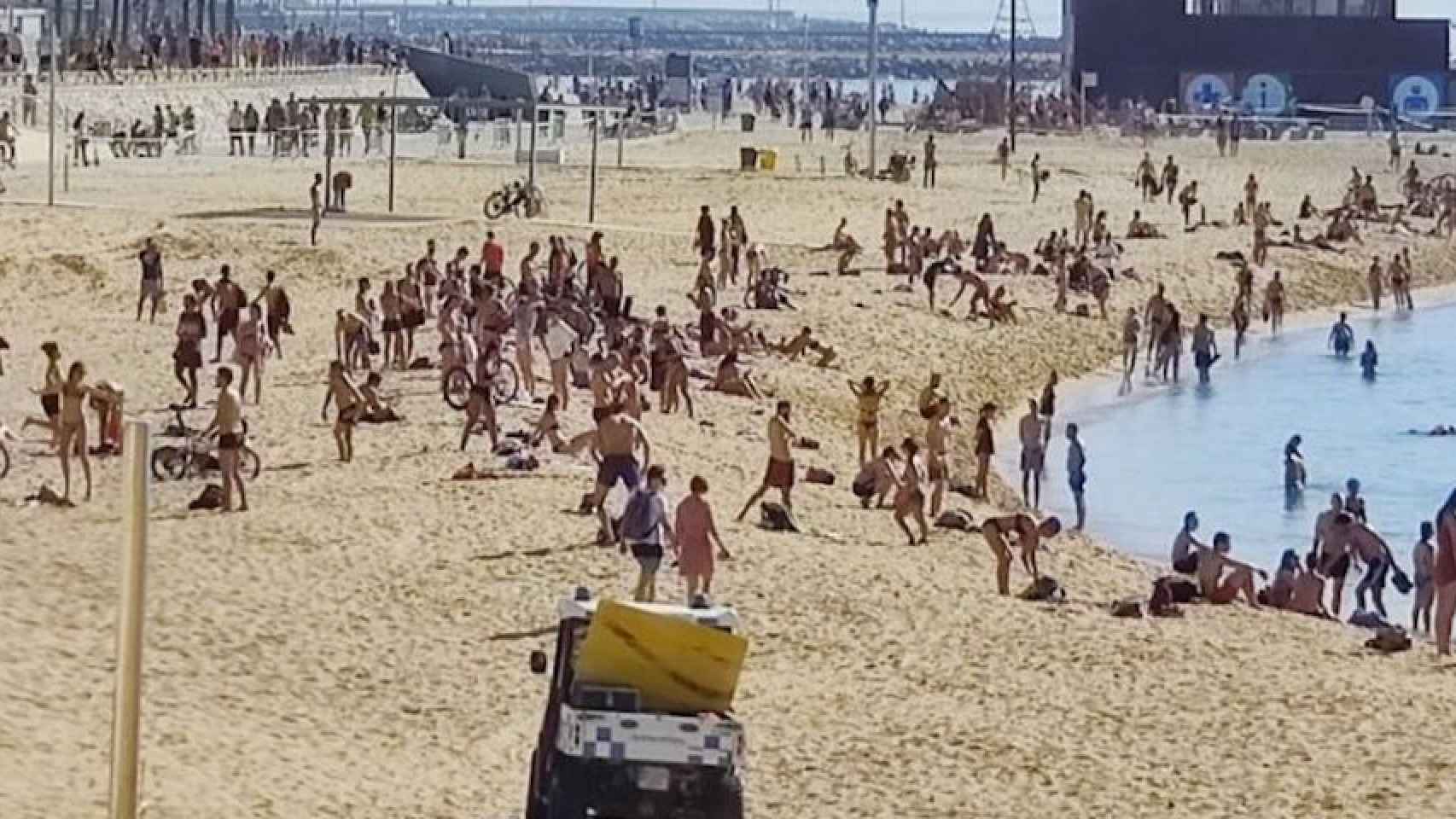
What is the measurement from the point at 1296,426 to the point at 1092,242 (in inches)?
444

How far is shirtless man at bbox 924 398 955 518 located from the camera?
22203 mm

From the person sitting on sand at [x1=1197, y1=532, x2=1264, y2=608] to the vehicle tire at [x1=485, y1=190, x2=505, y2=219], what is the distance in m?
20.5

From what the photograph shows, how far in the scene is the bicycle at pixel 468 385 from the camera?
2291 centimetres

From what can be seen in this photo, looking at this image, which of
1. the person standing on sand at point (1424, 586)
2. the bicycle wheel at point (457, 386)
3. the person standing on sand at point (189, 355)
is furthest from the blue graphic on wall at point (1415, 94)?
the person standing on sand at point (189, 355)

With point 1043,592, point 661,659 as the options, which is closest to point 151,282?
point 1043,592

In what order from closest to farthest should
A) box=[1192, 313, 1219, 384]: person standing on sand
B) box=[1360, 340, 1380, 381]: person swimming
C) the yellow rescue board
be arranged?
the yellow rescue board, box=[1192, 313, 1219, 384]: person standing on sand, box=[1360, 340, 1380, 381]: person swimming

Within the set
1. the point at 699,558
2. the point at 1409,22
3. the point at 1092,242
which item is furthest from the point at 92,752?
the point at 1409,22

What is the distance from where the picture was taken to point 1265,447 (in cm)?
3083

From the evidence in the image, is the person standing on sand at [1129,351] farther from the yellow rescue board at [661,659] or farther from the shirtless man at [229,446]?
the yellow rescue board at [661,659]

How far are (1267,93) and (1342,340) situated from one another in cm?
4024

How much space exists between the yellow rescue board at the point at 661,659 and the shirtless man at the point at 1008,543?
7734 millimetres

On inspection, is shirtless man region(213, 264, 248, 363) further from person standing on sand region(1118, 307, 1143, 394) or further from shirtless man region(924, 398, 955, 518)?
person standing on sand region(1118, 307, 1143, 394)

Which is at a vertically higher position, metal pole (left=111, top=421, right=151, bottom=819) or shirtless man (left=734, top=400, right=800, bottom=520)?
metal pole (left=111, top=421, right=151, bottom=819)

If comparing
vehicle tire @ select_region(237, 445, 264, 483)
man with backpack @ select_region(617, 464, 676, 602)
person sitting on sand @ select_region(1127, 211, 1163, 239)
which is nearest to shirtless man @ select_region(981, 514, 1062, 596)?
man with backpack @ select_region(617, 464, 676, 602)
